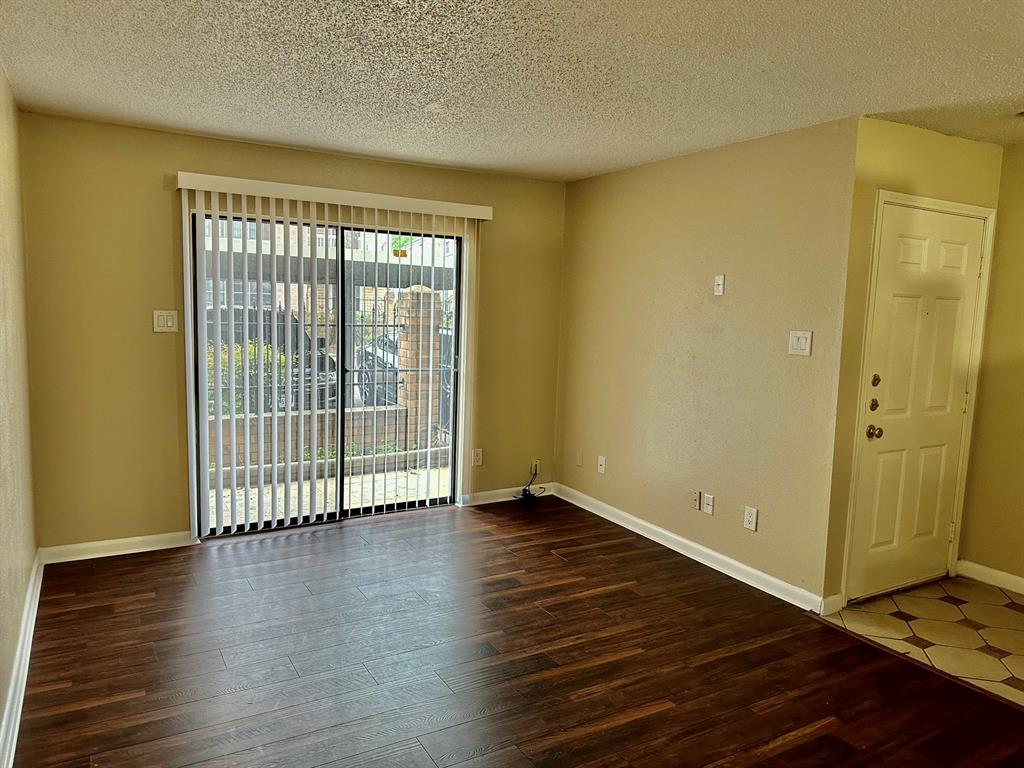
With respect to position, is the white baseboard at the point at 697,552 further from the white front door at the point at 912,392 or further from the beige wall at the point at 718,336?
the white front door at the point at 912,392

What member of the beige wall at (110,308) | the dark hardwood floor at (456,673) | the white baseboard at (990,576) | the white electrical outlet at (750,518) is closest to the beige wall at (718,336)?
the white electrical outlet at (750,518)

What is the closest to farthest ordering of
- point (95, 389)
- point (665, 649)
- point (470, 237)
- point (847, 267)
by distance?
point (665, 649) → point (847, 267) → point (95, 389) → point (470, 237)

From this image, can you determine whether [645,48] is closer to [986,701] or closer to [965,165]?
[965,165]

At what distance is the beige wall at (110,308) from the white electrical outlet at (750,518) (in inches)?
121

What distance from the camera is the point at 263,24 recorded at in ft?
7.57

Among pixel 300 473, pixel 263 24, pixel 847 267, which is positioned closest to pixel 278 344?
pixel 300 473

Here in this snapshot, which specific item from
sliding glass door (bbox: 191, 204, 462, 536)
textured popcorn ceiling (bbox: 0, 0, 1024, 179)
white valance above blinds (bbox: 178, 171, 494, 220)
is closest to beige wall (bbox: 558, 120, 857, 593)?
textured popcorn ceiling (bbox: 0, 0, 1024, 179)

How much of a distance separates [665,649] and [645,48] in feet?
7.91

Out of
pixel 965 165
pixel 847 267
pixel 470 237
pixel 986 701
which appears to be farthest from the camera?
pixel 470 237

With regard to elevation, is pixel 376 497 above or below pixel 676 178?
below

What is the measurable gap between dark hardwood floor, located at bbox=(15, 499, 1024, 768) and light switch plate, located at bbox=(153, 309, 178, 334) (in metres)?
1.27

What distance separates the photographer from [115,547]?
12.7 ft

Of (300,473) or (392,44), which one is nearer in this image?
(392,44)

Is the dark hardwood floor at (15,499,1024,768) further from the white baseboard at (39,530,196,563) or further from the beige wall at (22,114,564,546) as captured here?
the beige wall at (22,114,564,546)
